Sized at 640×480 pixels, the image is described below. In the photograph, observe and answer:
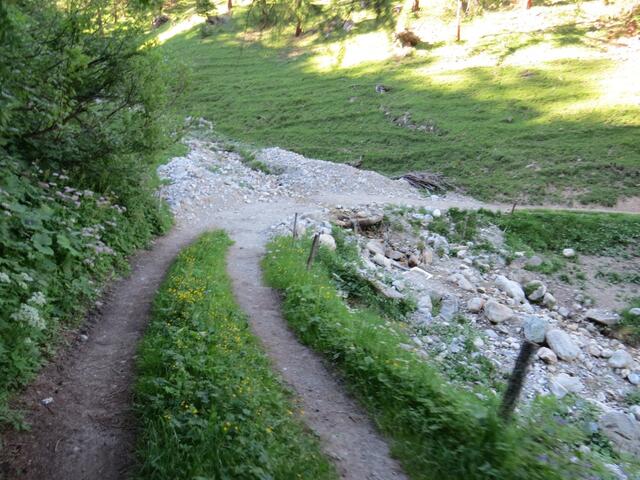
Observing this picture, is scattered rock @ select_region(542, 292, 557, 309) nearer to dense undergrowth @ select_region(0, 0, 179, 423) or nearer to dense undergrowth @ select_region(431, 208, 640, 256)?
dense undergrowth @ select_region(431, 208, 640, 256)

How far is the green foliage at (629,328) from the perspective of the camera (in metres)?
15.0

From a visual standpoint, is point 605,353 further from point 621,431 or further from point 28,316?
point 28,316

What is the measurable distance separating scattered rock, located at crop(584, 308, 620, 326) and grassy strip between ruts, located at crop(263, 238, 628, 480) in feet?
32.1

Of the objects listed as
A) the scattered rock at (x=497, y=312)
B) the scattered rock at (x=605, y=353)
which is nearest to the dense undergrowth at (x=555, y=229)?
the scattered rock at (x=497, y=312)

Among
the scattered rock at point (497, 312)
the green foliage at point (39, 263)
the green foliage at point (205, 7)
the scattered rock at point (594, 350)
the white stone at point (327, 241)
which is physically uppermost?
the green foliage at point (205, 7)

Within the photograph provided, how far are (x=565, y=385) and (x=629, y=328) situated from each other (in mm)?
6003

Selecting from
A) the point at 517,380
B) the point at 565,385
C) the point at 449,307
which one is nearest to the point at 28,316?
the point at 517,380

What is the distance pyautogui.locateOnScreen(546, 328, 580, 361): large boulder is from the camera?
40.9 feet

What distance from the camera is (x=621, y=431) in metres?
8.42

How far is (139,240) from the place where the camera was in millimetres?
12750

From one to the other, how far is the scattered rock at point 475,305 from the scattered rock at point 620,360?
359 cm

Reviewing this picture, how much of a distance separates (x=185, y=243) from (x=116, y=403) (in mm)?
8903

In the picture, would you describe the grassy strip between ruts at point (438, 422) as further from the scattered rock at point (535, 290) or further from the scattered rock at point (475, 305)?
the scattered rock at point (535, 290)

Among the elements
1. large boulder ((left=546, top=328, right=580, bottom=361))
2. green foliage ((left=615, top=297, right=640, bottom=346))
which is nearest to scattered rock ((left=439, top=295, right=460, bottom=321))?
large boulder ((left=546, top=328, right=580, bottom=361))
